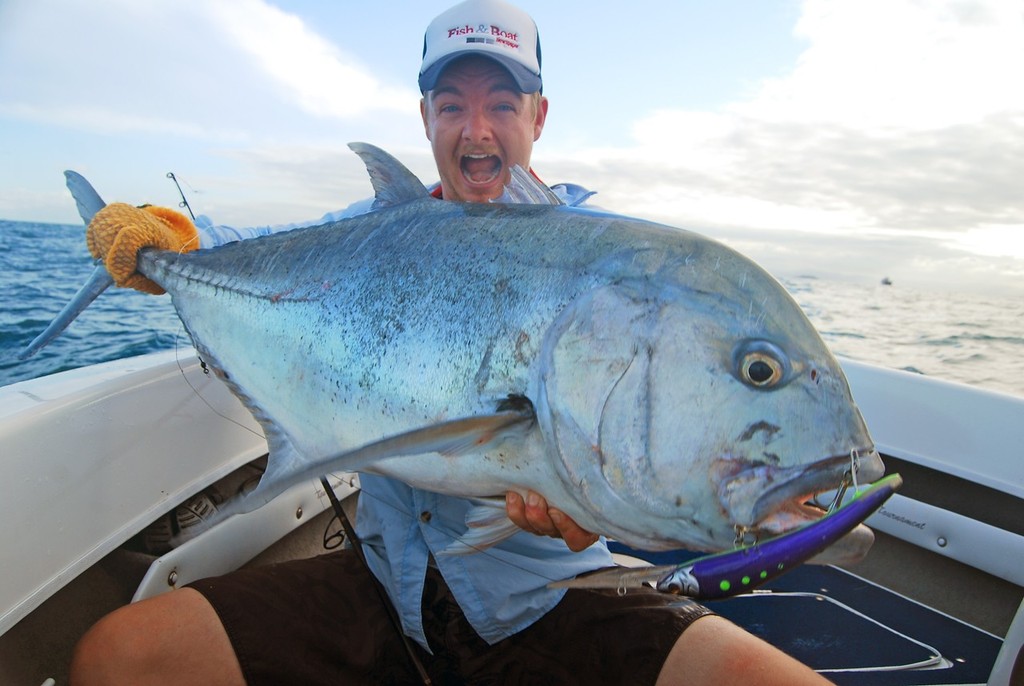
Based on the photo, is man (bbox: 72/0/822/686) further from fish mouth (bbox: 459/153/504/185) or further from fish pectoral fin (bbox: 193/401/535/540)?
fish mouth (bbox: 459/153/504/185)

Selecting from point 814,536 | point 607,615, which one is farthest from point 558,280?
point 607,615

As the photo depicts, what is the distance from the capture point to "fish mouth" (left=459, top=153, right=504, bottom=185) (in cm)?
247

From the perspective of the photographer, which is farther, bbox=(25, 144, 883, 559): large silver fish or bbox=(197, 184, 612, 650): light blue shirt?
bbox=(197, 184, 612, 650): light blue shirt

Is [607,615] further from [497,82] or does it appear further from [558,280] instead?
[497,82]

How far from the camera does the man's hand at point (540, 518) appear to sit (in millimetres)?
1271

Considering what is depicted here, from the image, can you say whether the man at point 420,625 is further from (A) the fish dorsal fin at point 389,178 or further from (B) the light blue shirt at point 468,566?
(A) the fish dorsal fin at point 389,178

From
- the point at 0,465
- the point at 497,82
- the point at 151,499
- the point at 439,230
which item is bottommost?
the point at 151,499

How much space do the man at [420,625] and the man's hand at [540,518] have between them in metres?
0.05

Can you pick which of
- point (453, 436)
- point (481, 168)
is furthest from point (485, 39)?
point (453, 436)

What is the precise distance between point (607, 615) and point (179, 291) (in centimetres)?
154

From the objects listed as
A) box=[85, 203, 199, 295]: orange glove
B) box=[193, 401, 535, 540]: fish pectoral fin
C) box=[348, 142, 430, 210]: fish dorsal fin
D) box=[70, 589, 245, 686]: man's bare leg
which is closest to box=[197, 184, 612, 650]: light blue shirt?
box=[70, 589, 245, 686]: man's bare leg

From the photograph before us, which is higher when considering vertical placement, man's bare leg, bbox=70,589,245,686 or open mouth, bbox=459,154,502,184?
open mouth, bbox=459,154,502,184

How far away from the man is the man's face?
1.22m

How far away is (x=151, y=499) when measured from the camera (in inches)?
83.9
